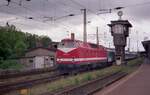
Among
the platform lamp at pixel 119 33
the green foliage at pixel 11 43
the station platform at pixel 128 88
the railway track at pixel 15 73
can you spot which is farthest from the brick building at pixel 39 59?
the station platform at pixel 128 88

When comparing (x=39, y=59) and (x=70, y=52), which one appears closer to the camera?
(x=70, y=52)

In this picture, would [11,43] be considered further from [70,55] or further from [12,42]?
[70,55]

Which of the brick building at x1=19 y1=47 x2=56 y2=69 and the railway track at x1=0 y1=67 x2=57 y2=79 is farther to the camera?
the brick building at x1=19 y1=47 x2=56 y2=69

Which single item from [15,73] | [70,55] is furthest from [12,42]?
[70,55]

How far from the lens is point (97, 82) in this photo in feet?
88.2

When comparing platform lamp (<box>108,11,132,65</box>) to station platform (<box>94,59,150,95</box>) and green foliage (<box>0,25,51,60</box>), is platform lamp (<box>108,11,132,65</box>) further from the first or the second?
station platform (<box>94,59,150,95</box>)

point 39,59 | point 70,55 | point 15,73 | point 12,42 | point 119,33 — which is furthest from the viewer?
point 12,42


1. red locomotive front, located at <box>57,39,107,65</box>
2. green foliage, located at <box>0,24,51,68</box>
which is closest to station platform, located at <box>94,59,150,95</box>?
red locomotive front, located at <box>57,39,107,65</box>

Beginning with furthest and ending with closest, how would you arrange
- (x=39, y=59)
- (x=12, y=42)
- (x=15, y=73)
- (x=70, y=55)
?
(x=12, y=42) < (x=39, y=59) < (x=15, y=73) < (x=70, y=55)

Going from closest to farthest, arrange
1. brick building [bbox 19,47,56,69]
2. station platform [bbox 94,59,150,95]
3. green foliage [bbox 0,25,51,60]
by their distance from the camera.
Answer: station platform [bbox 94,59,150,95], brick building [bbox 19,47,56,69], green foliage [bbox 0,25,51,60]

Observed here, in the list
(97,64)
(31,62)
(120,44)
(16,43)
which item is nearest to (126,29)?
(120,44)

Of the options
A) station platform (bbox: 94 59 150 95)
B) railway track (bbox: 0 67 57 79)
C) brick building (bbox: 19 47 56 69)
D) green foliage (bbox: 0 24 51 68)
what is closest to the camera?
station platform (bbox: 94 59 150 95)

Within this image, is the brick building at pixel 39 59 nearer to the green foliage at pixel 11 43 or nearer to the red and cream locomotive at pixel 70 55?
the green foliage at pixel 11 43

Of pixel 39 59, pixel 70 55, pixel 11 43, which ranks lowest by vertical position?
pixel 39 59
